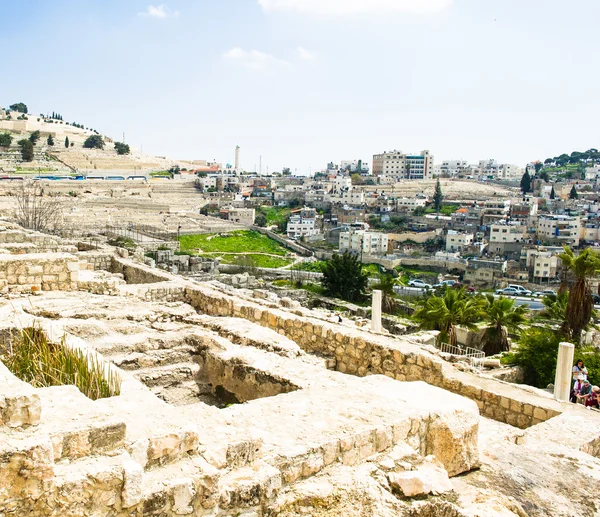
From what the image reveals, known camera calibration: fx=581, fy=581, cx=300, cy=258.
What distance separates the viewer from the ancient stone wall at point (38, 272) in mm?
8430

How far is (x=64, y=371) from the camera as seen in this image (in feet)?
13.7

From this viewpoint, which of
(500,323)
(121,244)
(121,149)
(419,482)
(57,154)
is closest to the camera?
(419,482)

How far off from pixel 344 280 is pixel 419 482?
41.3 metres

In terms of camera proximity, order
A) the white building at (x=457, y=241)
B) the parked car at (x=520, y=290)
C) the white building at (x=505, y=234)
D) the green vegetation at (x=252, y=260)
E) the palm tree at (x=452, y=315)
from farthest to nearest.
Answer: the white building at (x=457, y=241)
the white building at (x=505, y=234)
the parked car at (x=520, y=290)
the green vegetation at (x=252, y=260)
the palm tree at (x=452, y=315)

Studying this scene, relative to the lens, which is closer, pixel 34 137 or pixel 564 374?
pixel 564 374

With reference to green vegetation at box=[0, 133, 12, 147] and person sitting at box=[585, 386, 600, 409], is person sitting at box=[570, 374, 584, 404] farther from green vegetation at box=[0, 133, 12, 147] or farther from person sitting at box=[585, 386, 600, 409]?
green vegetation at box=[0, 133, 12, 147]

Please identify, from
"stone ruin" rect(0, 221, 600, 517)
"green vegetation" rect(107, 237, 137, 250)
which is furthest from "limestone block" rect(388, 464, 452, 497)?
"green vegetation" rect(107, 237, 137, 250)

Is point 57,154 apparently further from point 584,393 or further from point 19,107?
point 584,393

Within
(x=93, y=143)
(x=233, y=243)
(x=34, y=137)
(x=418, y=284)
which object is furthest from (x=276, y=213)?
(x=93, y=143)

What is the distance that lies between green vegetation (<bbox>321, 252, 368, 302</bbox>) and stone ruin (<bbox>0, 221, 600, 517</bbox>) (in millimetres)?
37353

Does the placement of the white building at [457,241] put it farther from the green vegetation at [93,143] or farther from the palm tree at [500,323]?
the green vegetation at [93,143]

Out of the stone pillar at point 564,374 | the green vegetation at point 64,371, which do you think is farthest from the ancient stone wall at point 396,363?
the green vegetation at point 64,371

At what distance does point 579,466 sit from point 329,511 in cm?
212

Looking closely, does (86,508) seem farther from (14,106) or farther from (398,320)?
(14,106)
